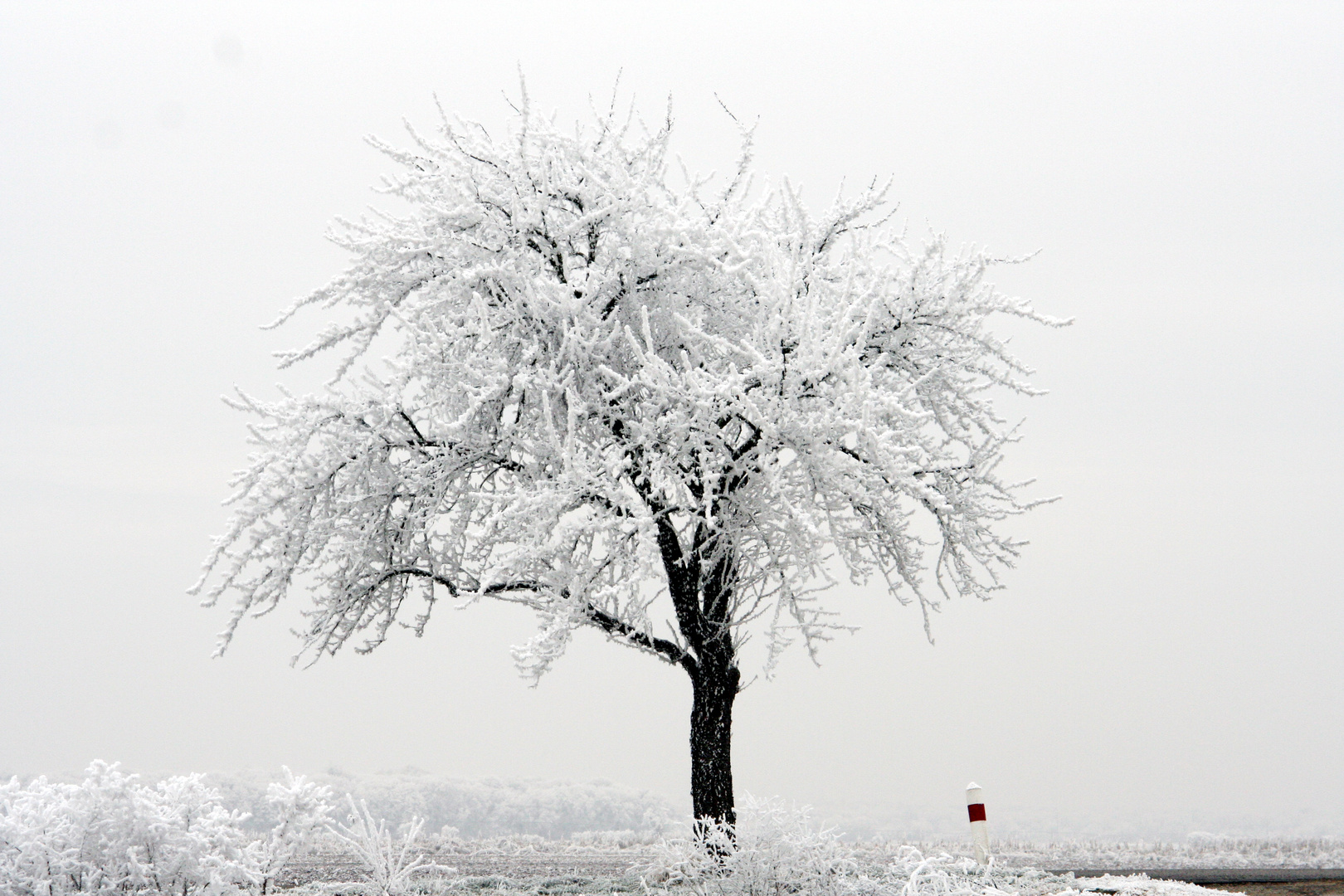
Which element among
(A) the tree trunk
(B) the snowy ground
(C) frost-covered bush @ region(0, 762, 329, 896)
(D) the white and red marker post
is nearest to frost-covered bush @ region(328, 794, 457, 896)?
(C) frost-covered bush @ region(0, 762, 329, 896)

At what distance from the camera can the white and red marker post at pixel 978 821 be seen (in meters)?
9.27

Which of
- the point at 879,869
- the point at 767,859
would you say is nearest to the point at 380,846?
the point at 767,859

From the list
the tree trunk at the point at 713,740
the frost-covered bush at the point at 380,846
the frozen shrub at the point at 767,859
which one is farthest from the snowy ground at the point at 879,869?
the frost-covered bush at the point at 380,846

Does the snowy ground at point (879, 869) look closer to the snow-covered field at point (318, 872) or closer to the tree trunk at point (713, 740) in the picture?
the snow-covered field at point (318, 872)

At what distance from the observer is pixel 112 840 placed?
681cm

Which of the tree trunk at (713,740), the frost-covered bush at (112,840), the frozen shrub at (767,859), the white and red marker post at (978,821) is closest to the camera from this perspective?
the frost-covered bush at (112,840)

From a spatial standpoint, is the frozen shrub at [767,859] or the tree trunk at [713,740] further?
the tree trunk at [713,740]

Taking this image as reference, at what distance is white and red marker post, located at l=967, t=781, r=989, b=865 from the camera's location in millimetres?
9266

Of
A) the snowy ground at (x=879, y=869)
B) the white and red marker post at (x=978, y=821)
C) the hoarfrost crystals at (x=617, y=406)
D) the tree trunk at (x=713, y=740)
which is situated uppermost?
the hoarfrost crystals at (x=617, y=406)

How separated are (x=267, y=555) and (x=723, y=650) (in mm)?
4618

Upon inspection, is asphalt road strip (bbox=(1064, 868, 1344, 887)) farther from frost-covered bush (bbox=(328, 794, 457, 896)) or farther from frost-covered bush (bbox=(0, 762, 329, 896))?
frost-covered bush (bbox=(0, 762, 329, 896))

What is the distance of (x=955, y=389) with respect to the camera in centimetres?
1148

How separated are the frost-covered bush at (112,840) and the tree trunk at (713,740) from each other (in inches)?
177

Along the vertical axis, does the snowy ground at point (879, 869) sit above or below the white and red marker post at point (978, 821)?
below
